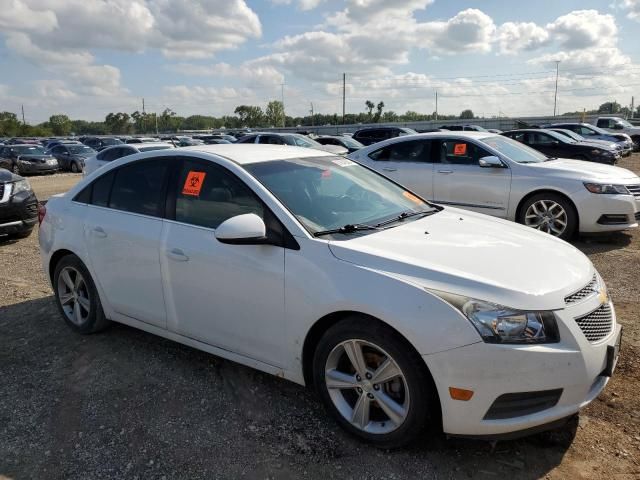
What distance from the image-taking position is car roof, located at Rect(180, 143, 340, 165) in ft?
11.8

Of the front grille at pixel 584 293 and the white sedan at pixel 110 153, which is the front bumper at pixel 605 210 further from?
the white sedan at pixel 110 153

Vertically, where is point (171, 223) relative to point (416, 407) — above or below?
above

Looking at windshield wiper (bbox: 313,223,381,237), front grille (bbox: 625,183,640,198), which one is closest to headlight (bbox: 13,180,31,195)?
windshield wiper (bbox: 313,223,381,237)

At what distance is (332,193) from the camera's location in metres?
3.52

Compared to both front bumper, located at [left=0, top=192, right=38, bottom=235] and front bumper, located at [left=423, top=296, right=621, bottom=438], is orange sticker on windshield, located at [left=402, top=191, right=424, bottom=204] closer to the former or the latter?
front bumper, located at [left=423, top=296, right=621, bottom=438]

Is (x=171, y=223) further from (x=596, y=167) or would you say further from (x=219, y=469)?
(x=596, y=167)

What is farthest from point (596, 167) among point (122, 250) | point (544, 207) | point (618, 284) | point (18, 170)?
point (18, 170)

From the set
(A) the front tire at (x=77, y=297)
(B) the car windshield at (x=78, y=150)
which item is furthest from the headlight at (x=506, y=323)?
(B) the car windshield at (x=78, y=150)

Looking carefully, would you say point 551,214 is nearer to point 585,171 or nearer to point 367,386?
point 585,171

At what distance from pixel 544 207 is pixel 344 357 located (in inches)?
218

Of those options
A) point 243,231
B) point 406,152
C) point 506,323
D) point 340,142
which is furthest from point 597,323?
point 340,142

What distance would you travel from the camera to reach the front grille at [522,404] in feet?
8.04

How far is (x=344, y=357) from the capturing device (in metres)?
2.88

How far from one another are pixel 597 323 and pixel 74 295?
12.9 ft
